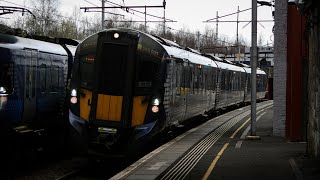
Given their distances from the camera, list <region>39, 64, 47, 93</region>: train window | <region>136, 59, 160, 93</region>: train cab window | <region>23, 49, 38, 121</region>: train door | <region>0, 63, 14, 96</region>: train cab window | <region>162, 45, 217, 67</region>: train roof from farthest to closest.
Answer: <region>162, 45, 217, 67</region>: train roof
<region>39, 64, 47, 93</region>: train window
<region>23, 49, 38, 121</region>: train door
<region>136, 59, 160, 93</region>: train cab window
<region>0, 63, 14, 96</region>: train cab window

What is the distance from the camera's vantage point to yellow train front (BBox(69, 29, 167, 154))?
413 inches

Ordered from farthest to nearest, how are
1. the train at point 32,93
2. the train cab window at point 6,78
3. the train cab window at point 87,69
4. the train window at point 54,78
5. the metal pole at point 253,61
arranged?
the metal pole at point 253,61 < the train window at point 54,78 < the train cab window at point 87,69 < the train at point 32,93 < the train cab window at point 6,78

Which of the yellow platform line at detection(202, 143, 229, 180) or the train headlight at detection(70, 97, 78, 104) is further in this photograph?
the train headlight at detection(70, 97, 78, 104)

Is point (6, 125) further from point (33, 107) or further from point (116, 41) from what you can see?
point (116, 41)

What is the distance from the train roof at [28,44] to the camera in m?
10.4

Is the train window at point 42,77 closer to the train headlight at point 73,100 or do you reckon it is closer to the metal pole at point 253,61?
the train headlight at point 73,100

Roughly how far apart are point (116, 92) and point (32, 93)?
2.21m

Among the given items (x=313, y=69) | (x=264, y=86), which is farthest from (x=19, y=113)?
(x=264, y=86)

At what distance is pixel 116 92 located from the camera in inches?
416

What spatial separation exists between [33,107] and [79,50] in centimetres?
176

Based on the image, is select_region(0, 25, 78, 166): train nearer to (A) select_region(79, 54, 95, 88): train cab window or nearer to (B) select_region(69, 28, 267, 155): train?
(B) select_region(69, 28, 267, 155): train

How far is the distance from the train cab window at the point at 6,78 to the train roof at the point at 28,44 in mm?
413

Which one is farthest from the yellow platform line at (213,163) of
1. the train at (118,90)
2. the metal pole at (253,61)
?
the metal pole at (253,61)

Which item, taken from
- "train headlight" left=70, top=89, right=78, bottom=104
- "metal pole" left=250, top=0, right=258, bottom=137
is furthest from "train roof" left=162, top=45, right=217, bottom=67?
"train headlight" left=70, top=89, right=78, bottom=104
